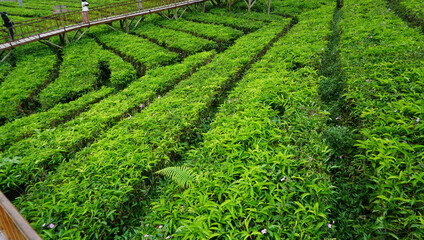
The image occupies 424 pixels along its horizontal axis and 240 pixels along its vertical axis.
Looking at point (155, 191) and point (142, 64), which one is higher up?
point (142, 64)

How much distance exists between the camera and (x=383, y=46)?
19.9 feet

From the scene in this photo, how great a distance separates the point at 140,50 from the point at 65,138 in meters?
6.95

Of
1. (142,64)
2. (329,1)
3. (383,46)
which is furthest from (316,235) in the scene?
(329,1)

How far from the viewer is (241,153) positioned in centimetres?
338

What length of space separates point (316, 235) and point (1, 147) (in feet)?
21.3

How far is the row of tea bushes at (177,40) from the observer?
10.8 metres

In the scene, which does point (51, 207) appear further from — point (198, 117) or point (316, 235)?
point (316, 235)

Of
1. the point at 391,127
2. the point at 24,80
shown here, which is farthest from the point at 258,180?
the point at 24,80

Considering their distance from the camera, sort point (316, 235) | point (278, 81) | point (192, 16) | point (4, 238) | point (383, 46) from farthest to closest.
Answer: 1. point (192, 16)
2. point (383, 46)
3. point (278, 81)
4. point (4, 238)
5. point (316, 235)

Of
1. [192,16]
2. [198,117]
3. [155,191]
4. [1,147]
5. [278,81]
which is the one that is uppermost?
[192,16]

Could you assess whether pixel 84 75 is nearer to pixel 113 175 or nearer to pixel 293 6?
pixel 113 175

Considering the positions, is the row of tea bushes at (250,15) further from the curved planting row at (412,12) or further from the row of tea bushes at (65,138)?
the row of tea bushes at (65,138)

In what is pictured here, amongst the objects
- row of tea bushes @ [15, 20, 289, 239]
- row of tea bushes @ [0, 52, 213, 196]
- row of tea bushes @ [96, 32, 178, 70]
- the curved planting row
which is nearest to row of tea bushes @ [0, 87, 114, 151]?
row of tea bushes @ [0, 52, 213, 196]

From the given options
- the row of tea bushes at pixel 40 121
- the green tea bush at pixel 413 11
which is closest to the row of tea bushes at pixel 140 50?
the row of tea bushes at pixel 40 121
